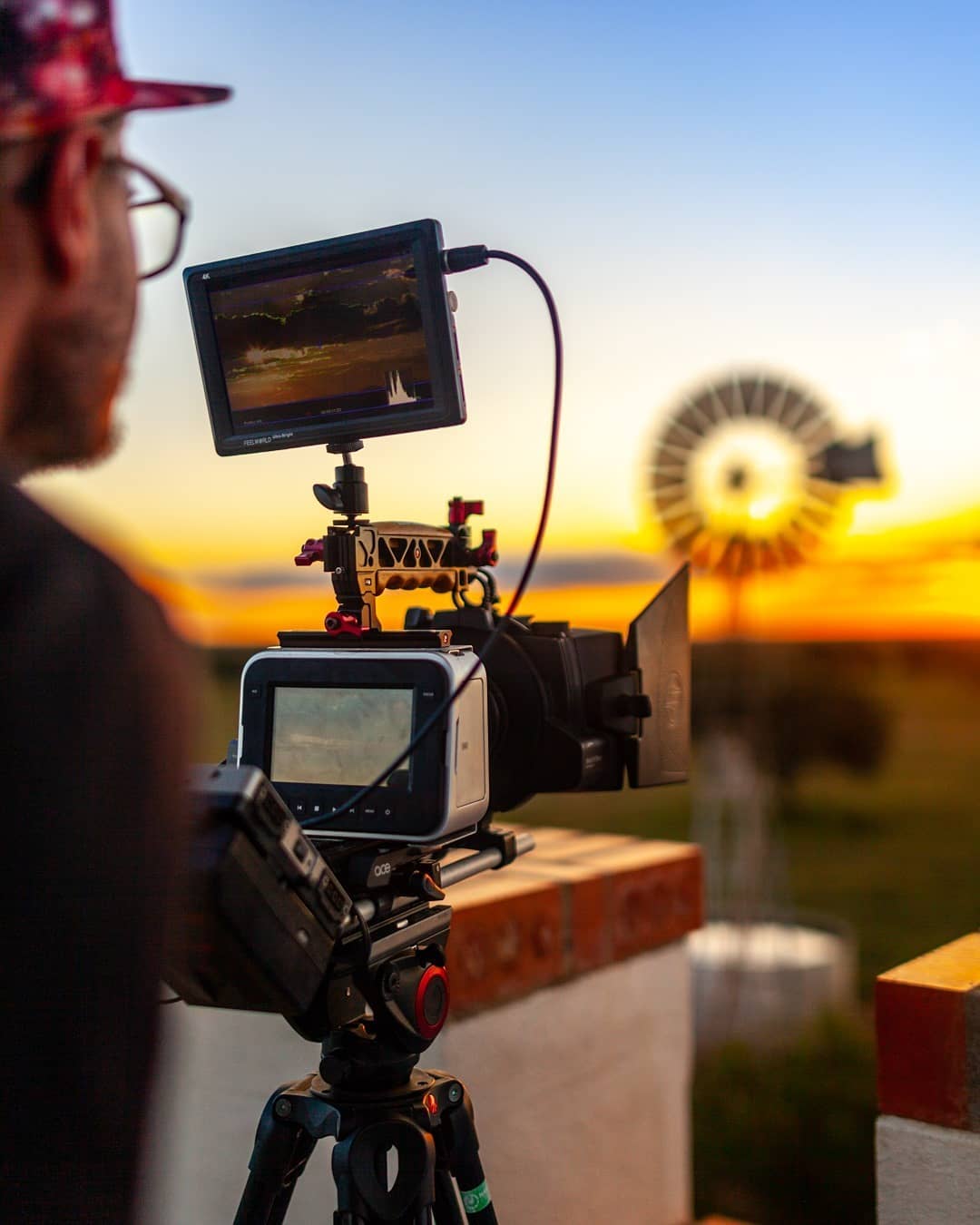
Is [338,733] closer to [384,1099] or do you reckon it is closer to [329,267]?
[384,1099]

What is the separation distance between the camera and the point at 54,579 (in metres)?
0.56

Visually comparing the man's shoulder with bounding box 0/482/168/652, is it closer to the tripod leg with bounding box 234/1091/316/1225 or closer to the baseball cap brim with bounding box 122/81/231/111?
the baseball cap brim with bounding box 122/81/231/111

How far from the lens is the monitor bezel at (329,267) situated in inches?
53.3

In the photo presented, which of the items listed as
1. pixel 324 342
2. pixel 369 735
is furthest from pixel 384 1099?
pixel 324 342

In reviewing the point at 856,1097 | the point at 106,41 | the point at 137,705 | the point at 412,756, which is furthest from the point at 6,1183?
the point at 856,1097

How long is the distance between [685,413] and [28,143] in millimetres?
7338

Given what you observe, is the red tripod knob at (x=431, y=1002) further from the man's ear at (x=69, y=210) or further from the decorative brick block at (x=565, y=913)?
the man's ear at (x=69, y=210)

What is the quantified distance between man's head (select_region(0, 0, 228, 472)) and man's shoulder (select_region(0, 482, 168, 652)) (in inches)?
2.4

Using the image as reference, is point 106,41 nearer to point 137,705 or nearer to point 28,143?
point 28,143

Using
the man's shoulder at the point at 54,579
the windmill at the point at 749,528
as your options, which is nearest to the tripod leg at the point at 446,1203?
the man's shoulder at the point at 54,579

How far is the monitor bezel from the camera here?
1354mm

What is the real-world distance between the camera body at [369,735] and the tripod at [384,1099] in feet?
0.22

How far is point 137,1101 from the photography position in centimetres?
58

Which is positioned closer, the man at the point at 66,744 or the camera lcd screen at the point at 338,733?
the man at the point at 66,744
